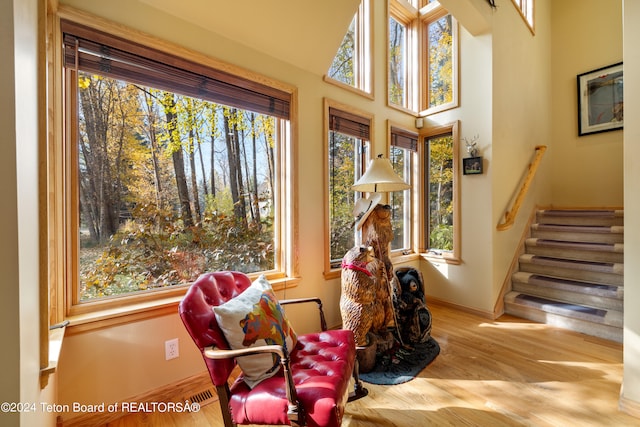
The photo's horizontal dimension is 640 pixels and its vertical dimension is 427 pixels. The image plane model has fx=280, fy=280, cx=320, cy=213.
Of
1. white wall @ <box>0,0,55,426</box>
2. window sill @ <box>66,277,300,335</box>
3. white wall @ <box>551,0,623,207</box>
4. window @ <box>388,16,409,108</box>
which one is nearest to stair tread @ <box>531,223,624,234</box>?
white wall @ <box>551,0,623,207</box>

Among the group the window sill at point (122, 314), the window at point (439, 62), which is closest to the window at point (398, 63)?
the window at point (439, 62)

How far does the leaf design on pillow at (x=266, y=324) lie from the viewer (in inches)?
53.5

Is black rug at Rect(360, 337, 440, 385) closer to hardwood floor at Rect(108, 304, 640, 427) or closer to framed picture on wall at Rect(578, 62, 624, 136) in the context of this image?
hardwood floor at Rect(108, 304, 640, 427)

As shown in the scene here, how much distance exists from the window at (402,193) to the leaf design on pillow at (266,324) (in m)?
2.37

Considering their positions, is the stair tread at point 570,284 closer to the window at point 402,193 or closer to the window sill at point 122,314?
the window at point 402,193

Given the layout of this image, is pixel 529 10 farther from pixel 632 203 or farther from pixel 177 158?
pixel 177 158

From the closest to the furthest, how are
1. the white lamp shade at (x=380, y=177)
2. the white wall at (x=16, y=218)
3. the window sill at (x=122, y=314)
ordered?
the white wall at (x=16, y=218)
the window sill at (x=122, y=314)
the white lamp shade at (x=380, y=177)

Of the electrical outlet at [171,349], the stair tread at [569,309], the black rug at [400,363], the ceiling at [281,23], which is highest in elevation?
the ceiling at [281,23]

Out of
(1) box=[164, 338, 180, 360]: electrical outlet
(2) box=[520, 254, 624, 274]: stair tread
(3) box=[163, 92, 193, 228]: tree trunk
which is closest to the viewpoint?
(1) box=[164, 338, 180, 360]: electrical outlet

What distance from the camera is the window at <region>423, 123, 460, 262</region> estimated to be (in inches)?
140

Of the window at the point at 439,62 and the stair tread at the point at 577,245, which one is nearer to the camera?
the stair tread at the point at 577,245

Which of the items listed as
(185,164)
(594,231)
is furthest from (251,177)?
(594,231)

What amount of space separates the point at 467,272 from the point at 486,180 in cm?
113

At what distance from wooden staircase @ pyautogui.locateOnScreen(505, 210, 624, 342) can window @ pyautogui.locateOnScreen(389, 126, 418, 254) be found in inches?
54.1
